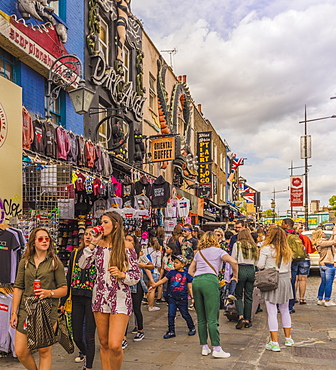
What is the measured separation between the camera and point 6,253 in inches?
231

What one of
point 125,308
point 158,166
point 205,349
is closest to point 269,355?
point 205,349

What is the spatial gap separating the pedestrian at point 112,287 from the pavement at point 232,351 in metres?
1.41

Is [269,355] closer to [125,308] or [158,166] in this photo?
[125,308]

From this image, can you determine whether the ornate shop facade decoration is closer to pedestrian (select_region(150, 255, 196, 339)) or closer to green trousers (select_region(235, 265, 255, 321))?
pedestrian (select_region(150, 255, 196, 339))

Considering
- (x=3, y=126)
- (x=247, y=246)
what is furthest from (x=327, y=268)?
(x=3, y=126)

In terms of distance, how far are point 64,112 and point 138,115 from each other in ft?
19.0

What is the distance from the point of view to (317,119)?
91.1 feet

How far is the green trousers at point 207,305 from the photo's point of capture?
5984 mm

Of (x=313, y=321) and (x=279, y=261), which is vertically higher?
(x=279, y=261)

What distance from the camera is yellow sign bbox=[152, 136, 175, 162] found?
17.0 metres

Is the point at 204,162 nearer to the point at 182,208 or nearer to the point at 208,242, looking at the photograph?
the point at 182,208

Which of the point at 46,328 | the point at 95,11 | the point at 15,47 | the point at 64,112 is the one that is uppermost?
the point at 95,11

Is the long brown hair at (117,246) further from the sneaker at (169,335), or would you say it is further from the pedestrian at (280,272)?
the sneaker at (169,335)

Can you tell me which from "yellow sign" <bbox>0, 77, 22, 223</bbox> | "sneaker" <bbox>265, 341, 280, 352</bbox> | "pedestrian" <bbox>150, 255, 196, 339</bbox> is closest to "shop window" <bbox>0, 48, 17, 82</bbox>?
"yellow sign" <bbox>0, 77, 22, 223</bbox>
